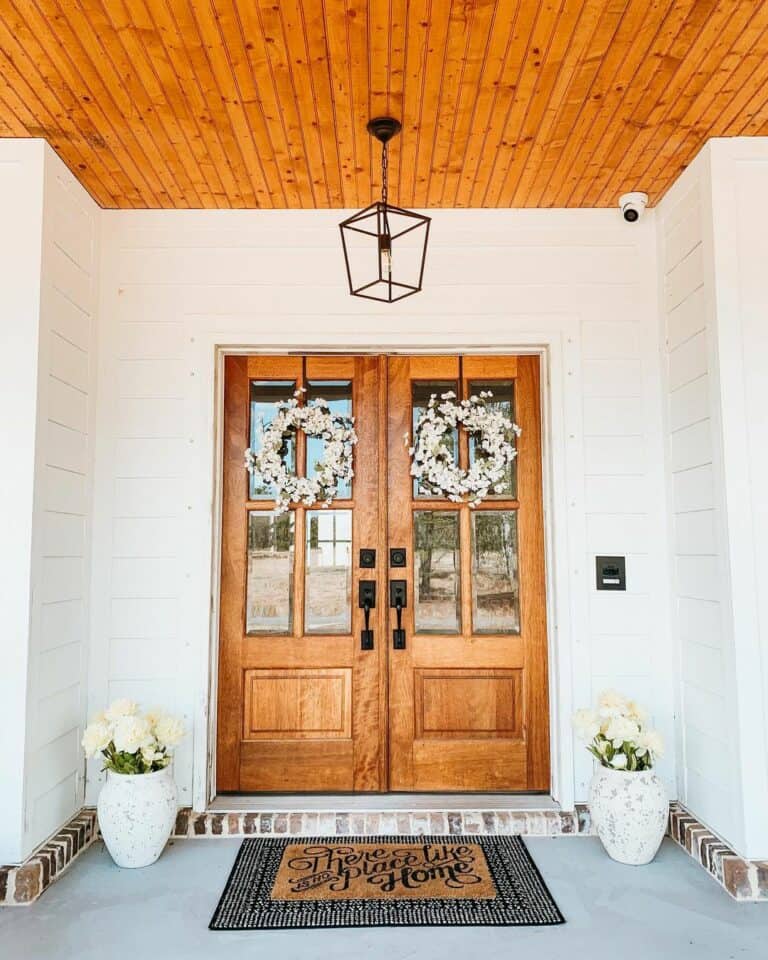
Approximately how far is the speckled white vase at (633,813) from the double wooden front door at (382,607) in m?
0.57

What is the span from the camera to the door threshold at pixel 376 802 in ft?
10.8

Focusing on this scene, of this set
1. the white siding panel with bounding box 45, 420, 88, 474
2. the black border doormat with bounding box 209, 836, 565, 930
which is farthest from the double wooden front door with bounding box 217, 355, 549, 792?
the white siding panel with bounding box 45, 420, 88, 474

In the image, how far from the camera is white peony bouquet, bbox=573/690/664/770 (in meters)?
2.94

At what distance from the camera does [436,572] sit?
140 inches

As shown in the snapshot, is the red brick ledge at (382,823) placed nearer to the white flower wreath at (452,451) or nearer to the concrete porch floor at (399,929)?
the concrete porch floor at (399,929)

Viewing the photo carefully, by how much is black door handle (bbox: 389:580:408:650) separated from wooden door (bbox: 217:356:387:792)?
64mm

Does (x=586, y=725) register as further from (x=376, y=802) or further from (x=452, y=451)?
(x=452, y=451)

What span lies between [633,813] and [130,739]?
2010 millimetres

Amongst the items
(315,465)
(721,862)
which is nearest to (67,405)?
(315,465)

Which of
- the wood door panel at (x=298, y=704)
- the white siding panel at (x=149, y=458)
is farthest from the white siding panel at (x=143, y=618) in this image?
the white siding panel at (x=149, y=458)

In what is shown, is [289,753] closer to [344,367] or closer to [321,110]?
[344,367]

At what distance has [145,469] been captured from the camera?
3.45 m

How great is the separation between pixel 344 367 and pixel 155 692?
1785mm

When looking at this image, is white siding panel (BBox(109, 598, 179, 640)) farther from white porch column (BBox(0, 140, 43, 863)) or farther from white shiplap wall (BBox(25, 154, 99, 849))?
white porch column (BBox(0, 140, 43, 863))
